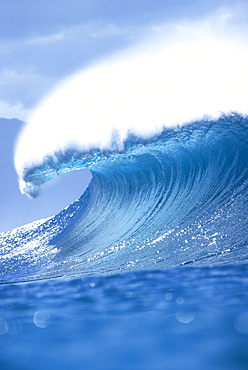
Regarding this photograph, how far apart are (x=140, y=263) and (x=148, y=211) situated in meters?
A: 2.32

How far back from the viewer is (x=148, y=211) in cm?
627

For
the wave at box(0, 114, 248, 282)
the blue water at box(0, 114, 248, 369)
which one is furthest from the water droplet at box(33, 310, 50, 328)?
the wave at box(0, 114, 248, 282)

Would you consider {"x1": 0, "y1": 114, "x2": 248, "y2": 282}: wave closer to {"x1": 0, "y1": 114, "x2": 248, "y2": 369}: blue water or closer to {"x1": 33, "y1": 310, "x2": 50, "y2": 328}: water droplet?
{"x1": 0, "y1": 114, "x2": 248, "y2": 369}: blue water

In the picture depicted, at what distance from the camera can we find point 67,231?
7.59 meters

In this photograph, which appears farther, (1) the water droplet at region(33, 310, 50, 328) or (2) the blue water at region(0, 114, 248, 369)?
(1) the water droplet at region(33, 310, 50, 328)

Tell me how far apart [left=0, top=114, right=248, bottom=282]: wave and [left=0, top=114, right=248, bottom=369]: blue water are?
0.07ft

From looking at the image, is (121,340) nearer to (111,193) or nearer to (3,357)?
(3,357)

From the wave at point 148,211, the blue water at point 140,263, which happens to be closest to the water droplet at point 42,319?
the blue water at point 140,263

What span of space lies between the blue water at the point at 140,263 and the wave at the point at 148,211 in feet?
0.07

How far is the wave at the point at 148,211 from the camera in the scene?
4293 mm

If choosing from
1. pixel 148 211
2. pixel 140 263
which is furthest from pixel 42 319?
pixel 148 211

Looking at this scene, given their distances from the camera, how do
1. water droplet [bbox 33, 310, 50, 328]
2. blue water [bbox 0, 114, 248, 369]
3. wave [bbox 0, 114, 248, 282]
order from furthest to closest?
wave [bbox 0, 114, 248, 282] < water droplet [bbox 33, 310, 50, 328] < blue water [bbox 0, 114, 248, 369]

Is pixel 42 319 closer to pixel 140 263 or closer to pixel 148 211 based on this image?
pixel 140 263

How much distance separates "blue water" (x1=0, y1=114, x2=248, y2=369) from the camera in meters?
1.62
